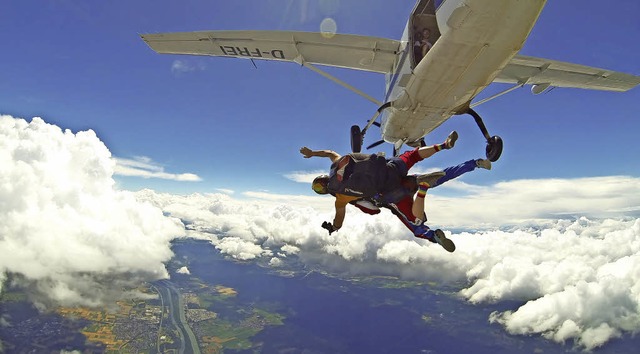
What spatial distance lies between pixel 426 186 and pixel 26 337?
172441 mm

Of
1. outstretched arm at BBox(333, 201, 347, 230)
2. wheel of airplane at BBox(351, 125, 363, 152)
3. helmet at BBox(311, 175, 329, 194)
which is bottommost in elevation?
outstretched arm at BBox(333, 201, 347, 230)

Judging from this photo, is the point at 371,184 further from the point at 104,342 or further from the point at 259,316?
the point at 259,316

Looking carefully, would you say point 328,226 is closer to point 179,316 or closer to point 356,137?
point 356,137

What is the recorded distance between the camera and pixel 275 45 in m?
8.02

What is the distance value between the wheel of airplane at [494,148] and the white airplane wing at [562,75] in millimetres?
4629

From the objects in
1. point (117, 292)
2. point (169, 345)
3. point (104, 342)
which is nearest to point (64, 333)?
point (104, 342)

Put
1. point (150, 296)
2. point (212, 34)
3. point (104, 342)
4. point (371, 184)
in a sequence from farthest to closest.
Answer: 1. point (150, 296)
2. point (104, 342)
3. point (212, 34)
4. point (371, 184)

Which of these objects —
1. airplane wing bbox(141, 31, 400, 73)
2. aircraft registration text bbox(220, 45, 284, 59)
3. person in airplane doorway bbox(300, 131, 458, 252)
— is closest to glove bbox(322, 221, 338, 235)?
person in airplane doorway bbox(300, 131, 458, 252)

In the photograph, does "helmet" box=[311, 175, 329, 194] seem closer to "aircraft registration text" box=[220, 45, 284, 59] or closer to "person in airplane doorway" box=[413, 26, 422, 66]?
"person in airplane doorway" box=[413, 26, 422, 66]

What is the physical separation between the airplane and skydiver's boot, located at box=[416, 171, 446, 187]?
1.74 meters

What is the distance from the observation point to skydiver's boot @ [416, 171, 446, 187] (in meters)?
3.73

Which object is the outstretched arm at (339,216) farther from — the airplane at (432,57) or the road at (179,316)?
the road at (179,316)

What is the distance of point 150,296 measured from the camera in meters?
174

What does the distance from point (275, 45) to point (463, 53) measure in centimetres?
507
